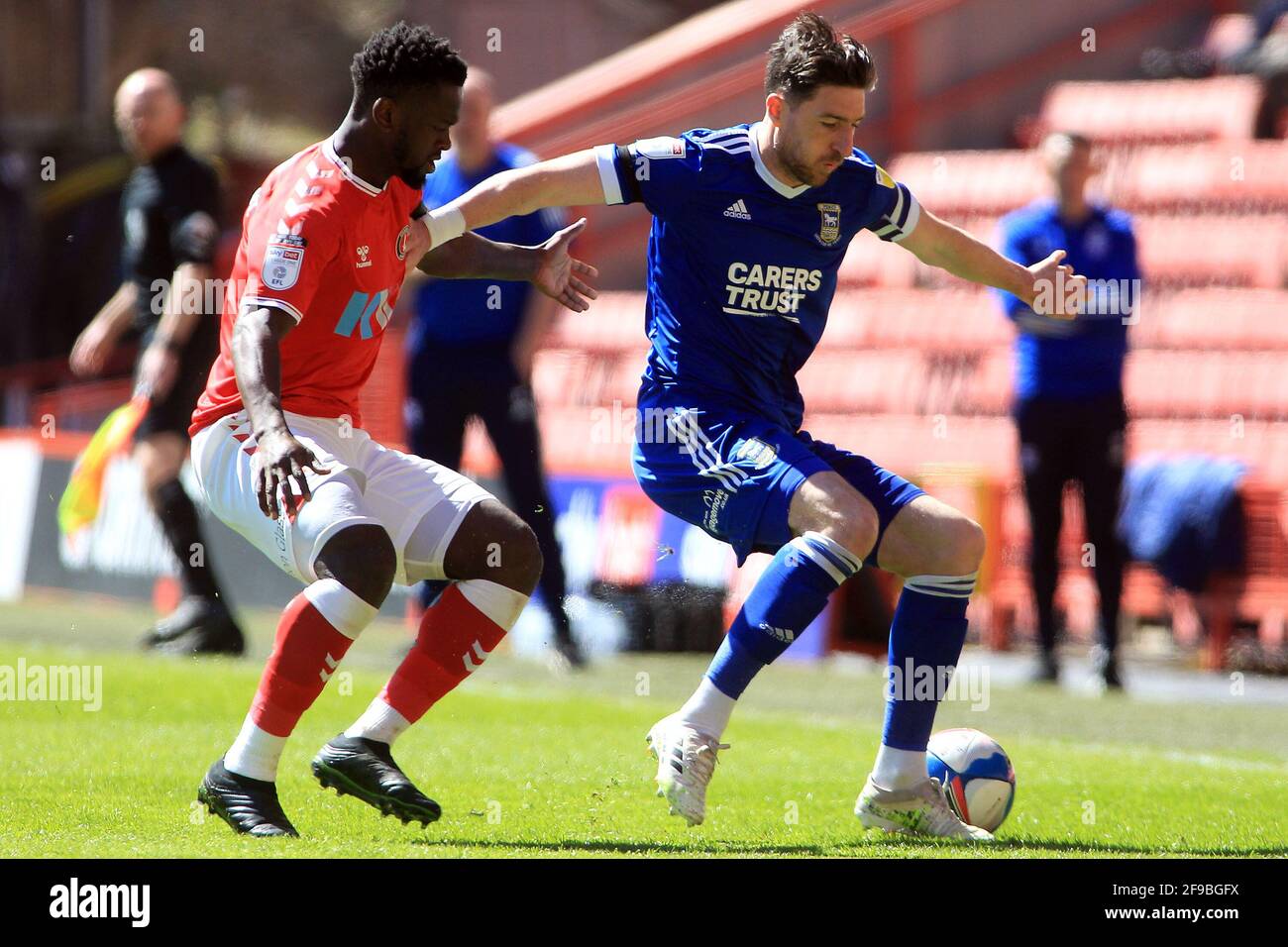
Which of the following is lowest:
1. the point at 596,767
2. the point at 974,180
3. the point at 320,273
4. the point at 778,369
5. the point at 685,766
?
the point at 596,767

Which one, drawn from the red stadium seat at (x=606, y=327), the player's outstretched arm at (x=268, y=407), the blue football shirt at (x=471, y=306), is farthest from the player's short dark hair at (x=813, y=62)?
the red stadium seat at (x=606, y=327)

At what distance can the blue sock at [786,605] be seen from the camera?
5.23 m

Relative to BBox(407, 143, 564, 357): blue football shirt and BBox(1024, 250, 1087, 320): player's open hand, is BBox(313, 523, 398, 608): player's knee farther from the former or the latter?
BBox(407, 143, 564, 357): blue football shirt

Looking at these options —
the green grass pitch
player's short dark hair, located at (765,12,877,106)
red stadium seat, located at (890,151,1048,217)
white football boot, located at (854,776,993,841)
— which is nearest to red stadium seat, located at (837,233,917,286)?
red stadium seat, located at (890,151,1048,217)

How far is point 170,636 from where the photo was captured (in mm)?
9500

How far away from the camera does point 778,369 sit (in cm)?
A: 578

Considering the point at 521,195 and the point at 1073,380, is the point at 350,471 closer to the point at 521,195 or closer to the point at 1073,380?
the point at 521,195

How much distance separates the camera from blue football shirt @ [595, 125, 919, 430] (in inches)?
223

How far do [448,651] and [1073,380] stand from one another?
5.26 m

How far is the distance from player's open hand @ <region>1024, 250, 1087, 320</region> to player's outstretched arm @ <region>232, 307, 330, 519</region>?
2314 millimetres

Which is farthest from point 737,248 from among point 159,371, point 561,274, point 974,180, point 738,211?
point 974,180

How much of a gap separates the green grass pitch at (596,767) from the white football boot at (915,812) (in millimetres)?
113
